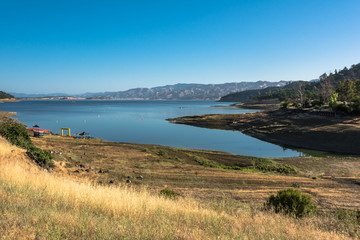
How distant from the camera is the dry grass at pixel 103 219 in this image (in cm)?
514

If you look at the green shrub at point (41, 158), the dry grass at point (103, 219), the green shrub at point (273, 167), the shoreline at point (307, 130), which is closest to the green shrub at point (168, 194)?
the dry grass at point (103, 219)

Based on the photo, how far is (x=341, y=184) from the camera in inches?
814

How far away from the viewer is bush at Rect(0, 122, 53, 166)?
60.6 ft

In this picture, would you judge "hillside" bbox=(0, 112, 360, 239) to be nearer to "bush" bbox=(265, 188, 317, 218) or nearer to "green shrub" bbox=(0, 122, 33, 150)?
"bush" bbox=(265, 188, 317, 218)

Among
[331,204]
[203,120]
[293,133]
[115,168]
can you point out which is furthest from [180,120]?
[331,204]

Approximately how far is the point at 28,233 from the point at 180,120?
83.7 m

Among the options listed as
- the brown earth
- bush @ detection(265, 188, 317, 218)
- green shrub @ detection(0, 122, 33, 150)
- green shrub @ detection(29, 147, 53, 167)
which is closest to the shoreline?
the brown earth

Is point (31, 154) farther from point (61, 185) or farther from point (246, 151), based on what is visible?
point (246, 151)

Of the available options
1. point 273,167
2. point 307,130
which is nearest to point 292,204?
point 273,167

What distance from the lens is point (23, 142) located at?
21.9 metres

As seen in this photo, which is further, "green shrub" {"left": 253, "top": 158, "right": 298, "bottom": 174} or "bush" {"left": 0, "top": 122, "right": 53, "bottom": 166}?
"green shrub" {"left": 253, "top": 158, "right": 298, "bottom": 174}

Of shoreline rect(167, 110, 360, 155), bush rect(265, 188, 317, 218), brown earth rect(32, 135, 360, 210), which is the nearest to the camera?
bush rect(265, 188, 317, 218)

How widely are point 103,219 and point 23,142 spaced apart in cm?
2056

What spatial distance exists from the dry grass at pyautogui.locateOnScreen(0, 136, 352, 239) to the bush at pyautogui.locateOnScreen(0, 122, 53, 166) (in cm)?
946
